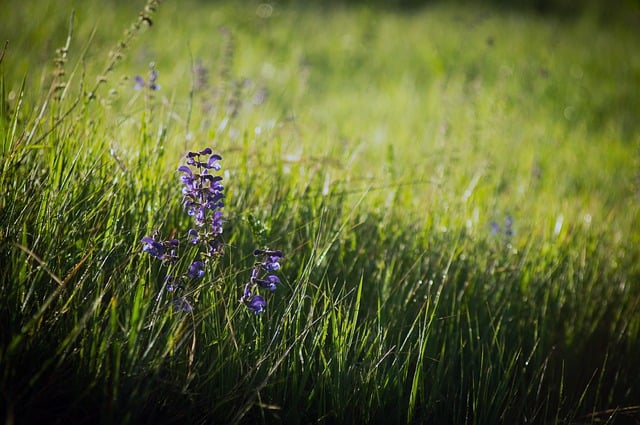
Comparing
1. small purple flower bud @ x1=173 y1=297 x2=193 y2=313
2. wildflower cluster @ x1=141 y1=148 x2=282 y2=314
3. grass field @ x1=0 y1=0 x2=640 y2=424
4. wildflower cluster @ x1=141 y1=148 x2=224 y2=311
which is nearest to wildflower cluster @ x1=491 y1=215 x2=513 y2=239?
grass field @ x1=0 y1=0 x2=640 y2=424

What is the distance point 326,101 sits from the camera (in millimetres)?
5645

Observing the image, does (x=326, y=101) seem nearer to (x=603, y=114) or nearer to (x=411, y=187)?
(x=411, y=187)

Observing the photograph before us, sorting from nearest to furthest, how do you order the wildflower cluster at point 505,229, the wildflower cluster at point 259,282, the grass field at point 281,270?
the grass field at point 281,270 < the wildflower cluster at point 259,282 < the wildflower cluster at point 505,229

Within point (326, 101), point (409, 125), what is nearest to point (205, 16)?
point (326, 101)

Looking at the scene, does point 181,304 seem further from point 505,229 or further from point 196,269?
point 505,229

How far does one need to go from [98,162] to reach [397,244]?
4.28 ft

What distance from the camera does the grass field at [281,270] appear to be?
1.38 meters

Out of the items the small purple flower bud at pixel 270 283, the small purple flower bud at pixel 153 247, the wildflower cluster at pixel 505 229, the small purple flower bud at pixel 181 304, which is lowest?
the small purple flower bud at pixel 181 304

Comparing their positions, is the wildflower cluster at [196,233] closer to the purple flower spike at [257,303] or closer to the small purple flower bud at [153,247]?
the small purple flower bud at [153,247]

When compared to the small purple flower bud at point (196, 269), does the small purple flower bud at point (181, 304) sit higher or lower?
lower

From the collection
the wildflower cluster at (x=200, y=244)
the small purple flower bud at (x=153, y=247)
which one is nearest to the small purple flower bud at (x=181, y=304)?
the wildflower cluster at (x=200, y=244)

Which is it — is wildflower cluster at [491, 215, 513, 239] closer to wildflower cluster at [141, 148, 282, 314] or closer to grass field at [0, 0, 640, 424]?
grass field at [0, 0, 640, 424]

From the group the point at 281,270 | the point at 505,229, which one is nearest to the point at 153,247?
the point at 281,270

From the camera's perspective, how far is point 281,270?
1899 millimetres
